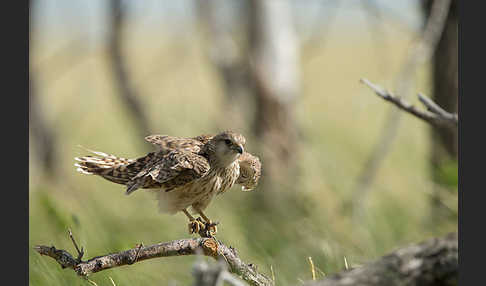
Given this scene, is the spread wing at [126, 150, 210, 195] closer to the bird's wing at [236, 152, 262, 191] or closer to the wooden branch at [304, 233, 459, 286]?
the bird's wing at [236, 152, 262, 191]

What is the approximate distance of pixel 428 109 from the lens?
8.06 feet

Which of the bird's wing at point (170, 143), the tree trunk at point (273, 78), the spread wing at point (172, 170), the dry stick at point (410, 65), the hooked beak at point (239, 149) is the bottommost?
the spread wing at point (172, 170)

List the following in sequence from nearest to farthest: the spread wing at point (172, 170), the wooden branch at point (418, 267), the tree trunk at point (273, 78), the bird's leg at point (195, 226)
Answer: the wooden branch at point (418, 267)
the spread wing at point (172, 170)
the bird's leg at point (195, 226)
the tree trunk at point (273, 78)

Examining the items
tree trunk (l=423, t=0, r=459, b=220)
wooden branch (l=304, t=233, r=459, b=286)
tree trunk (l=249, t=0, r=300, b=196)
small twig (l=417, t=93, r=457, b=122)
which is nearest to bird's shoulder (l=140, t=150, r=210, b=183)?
wooden branch (l=304, t=233, r=459, b=286)

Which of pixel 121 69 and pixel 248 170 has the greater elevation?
pixel 121 69

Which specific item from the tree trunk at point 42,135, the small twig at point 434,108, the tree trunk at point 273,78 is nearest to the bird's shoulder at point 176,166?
the small twig at point 434,108

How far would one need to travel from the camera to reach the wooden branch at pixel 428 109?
241cm

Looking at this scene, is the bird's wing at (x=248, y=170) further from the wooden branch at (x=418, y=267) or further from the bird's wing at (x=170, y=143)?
the wooden branch at (x=418, y=267)

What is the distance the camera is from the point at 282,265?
4.21 metres

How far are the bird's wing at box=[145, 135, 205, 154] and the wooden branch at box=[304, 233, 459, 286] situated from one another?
0.77 m

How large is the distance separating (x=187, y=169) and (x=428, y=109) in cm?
94

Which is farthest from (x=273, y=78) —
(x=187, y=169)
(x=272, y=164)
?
(x=187, y=169)

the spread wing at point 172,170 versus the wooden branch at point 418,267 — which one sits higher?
the spread wing at point 172,170

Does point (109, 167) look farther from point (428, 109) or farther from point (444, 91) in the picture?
point (444, 91)
